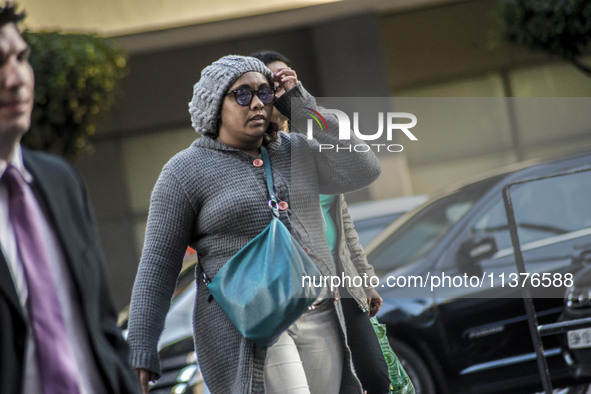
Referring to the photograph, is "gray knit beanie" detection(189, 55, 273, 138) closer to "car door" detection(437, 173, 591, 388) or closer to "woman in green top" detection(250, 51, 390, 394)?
"woman in green top" detection(250, 51, 390, 394)

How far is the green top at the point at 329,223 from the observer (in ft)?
11.3

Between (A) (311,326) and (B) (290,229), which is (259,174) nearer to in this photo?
(B) (290,229)

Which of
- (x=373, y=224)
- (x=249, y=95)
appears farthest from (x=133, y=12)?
(x=249, y=95)

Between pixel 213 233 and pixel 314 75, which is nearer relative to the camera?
pixel 213 233

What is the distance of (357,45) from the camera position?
1295cm

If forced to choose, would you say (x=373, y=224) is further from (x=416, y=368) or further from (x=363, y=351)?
(x=363, y=351)

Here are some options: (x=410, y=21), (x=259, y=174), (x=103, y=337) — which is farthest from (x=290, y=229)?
(x=410, y=21)

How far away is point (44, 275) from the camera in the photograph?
1.99 m

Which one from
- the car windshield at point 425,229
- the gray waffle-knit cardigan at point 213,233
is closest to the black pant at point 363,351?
the gray waffle-knit cardigan at point 213,233

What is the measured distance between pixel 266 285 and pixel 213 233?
319 mm

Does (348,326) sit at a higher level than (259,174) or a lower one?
lower

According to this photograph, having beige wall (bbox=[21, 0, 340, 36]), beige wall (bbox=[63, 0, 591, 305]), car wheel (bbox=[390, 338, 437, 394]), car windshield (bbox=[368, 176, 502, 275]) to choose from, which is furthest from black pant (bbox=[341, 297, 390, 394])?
beige wall (bbox=[63, 0, 591, 305])

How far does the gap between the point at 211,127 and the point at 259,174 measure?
25 centimetres

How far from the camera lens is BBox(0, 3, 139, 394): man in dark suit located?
1938mm
